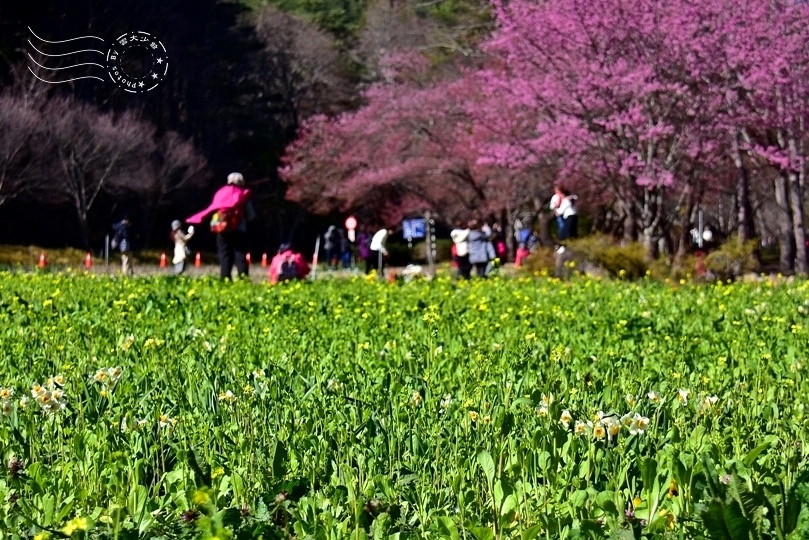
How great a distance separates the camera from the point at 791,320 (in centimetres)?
841

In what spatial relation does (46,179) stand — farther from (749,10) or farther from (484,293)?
(484,293)

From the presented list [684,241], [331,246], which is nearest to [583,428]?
[684,241]

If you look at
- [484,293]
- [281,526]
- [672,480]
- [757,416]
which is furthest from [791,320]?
[281,526]

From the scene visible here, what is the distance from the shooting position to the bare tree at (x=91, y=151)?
115 feet

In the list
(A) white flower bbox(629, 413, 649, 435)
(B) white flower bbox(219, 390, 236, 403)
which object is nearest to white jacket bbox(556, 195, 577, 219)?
(B) white flower bbox(219, 390, 236, 403)

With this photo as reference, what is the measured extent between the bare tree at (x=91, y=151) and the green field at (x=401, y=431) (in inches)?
1153

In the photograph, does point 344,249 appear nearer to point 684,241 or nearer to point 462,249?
point 684,241

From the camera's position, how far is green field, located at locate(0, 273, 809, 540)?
277 cm

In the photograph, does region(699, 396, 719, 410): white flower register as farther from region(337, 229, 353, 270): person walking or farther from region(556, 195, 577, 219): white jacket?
region(337, 229, 353, 270): person walking

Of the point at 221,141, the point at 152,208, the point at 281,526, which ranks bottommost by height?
the point at 281,526

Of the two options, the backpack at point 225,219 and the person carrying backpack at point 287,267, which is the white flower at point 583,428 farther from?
the person carrying backpack at point 287,267

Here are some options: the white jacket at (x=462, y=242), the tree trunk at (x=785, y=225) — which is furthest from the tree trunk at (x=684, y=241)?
the white jacket at (x=462, y=242)

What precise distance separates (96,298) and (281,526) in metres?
7.32

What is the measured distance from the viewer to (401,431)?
12.2ft
